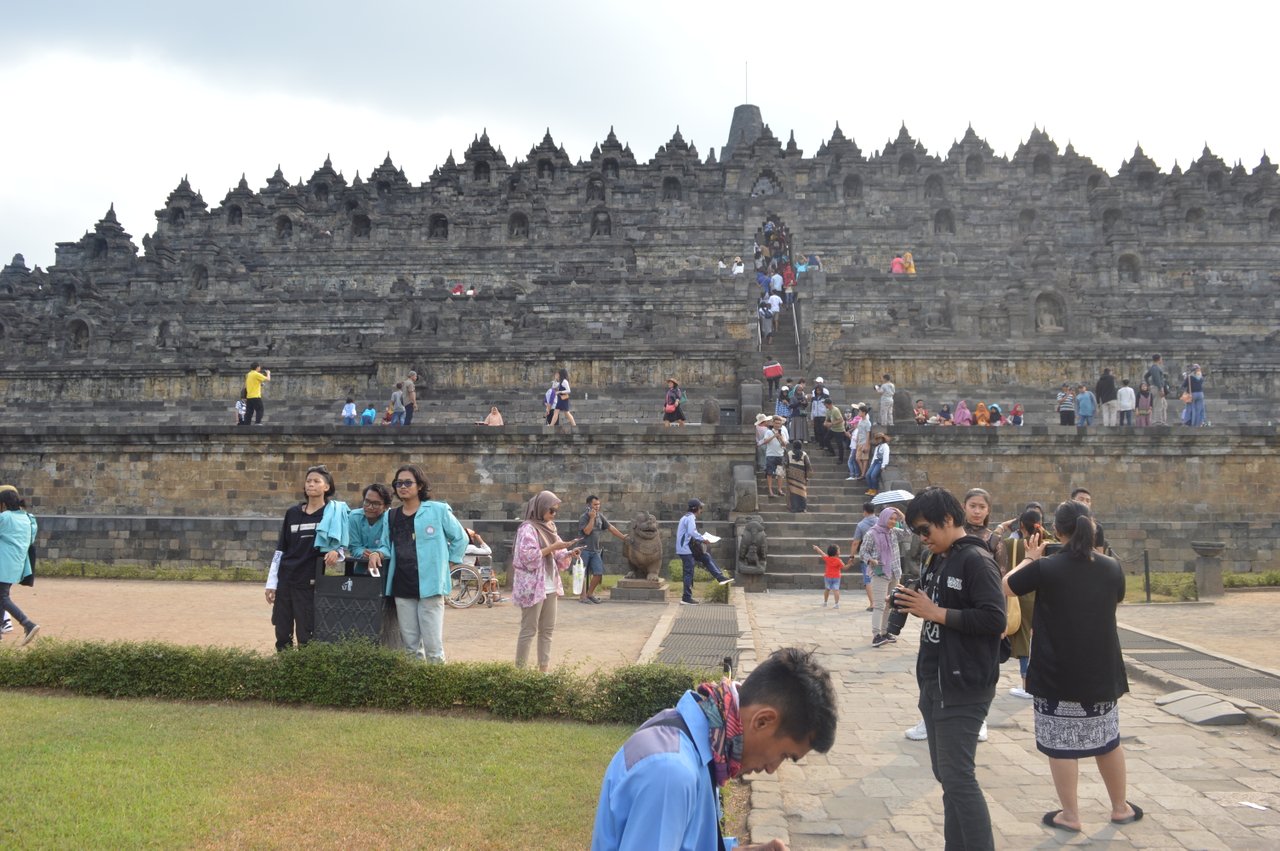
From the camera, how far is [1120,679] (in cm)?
451

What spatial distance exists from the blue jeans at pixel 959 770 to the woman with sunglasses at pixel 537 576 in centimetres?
384

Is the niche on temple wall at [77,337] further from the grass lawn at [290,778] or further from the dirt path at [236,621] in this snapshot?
the grass lawn at [290,778]

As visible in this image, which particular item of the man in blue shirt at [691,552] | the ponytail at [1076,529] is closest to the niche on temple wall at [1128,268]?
the man in blue shirt at [691,552]

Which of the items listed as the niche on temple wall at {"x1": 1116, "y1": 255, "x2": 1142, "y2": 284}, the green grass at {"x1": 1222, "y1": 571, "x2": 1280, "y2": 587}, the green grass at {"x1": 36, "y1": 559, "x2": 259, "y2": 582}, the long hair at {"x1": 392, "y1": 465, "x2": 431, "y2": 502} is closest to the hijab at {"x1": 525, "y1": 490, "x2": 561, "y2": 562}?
the long hair at {"x1": 392, "y1": 465, "x2": 431, "y2": 502}

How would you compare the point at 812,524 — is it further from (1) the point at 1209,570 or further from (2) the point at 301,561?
(2) the point at 301,561

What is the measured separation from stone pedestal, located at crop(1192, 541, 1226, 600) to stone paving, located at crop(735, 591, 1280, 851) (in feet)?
21.3

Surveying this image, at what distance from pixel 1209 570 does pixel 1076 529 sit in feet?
34.0

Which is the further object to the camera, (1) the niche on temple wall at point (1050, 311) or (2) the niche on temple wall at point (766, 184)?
(2) the niche on temple wall at point (766, 184)

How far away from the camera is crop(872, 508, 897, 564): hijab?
9.59 metres

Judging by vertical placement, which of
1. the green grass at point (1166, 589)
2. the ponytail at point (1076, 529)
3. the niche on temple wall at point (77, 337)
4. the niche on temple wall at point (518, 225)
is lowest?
the green grass at point (1166, 589)

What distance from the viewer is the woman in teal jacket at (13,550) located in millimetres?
8562

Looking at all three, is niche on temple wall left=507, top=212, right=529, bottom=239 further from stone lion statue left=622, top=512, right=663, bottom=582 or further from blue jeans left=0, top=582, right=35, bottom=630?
blue jeans left=0, top=582, right=35, bottom=630

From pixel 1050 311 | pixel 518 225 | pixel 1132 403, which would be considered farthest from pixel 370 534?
pixel 518 225

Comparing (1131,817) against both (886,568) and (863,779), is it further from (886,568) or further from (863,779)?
(886,568)
